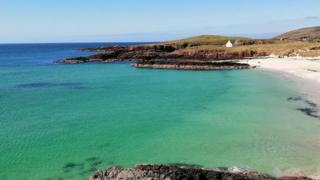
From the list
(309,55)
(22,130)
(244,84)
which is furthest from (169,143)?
(309,55)

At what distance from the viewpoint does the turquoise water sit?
21406 mm

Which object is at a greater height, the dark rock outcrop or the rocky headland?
the rocky headland

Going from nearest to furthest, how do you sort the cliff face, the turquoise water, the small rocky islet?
the turquoise water → the small rocky islet → the cliff face

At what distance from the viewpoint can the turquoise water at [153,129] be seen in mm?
21406

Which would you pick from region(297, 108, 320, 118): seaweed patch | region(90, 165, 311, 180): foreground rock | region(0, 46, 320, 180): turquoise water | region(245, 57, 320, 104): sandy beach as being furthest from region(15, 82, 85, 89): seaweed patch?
region(90, 165, 311, 180): foreground rock

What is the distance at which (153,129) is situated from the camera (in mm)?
28594

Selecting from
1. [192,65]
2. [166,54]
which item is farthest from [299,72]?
[166,54]

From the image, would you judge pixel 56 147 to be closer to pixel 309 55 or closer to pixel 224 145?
pixel 224 145

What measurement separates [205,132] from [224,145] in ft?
11.1

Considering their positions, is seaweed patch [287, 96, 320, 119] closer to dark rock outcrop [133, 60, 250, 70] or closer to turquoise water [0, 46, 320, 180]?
turquoise water [0, 46, 320, 180]

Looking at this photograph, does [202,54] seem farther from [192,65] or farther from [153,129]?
[153,129]

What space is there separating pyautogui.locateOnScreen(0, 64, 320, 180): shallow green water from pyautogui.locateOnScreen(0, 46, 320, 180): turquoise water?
54 millimetres

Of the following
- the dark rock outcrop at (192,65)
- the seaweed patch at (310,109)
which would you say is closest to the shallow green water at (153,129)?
the seaweed patch at (310,109)

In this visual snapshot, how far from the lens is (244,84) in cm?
5328
